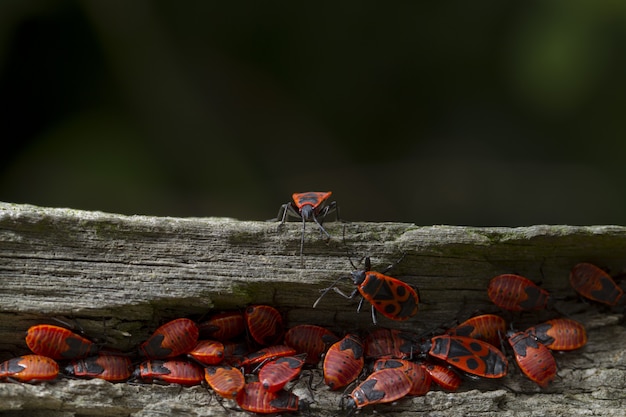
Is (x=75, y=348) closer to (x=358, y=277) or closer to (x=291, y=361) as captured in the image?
(x=291, y=361)

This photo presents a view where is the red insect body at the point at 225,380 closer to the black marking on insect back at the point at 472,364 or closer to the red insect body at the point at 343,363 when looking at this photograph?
the red insect body at the point at 343,363

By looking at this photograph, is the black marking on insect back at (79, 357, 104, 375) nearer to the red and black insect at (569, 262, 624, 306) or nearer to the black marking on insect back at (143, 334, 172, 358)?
the black marking on insect back at (143, 334, 172, 358)

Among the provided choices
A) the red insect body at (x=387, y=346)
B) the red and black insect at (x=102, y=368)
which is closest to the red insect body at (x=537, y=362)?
the red insect body at (x=387, y=346)

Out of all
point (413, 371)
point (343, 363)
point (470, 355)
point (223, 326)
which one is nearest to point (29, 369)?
point (223, 326)

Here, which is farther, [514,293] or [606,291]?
[606,291]

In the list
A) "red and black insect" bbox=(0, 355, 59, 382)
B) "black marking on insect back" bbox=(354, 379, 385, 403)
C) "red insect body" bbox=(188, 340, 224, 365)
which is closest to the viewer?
"red and black insect" bbox=(0, 355, 59, 382)

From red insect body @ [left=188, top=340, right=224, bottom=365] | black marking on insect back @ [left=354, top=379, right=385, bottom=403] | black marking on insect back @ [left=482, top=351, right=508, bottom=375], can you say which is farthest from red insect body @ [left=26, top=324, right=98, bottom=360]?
black marking on insect back @ [left=482, top=351, right=508, bottom=375]
